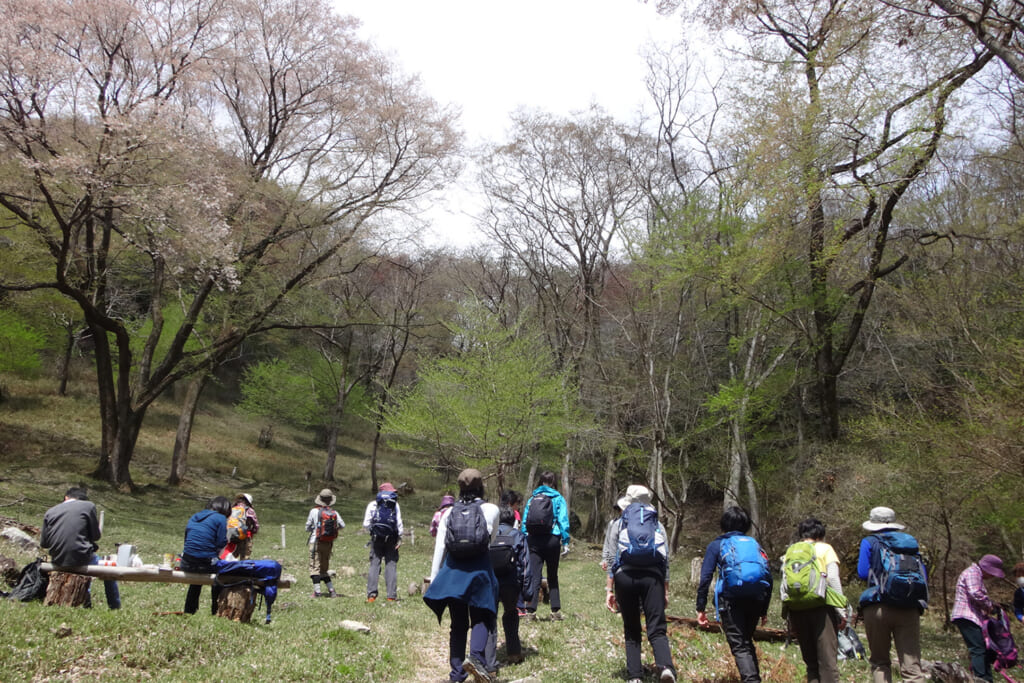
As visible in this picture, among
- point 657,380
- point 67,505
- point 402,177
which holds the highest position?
point 402,177

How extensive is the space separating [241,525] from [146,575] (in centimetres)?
283

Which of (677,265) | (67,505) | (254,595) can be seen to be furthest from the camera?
(677,265)

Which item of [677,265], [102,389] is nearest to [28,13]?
[102,389]

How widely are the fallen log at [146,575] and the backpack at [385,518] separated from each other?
274 cm

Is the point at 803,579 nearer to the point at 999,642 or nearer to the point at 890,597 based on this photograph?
the point at 890,597

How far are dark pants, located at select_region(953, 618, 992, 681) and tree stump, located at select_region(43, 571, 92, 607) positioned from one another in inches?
403

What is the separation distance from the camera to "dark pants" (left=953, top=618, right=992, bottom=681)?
27.4 feet

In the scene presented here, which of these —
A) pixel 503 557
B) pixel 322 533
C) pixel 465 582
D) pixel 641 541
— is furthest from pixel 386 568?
pixel 641 541

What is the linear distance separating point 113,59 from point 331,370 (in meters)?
25.4

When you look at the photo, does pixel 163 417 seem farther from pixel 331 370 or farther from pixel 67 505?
pixel 67 505

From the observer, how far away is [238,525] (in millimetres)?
10438

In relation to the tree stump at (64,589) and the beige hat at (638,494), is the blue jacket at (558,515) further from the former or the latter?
the tree stump at (64,589)

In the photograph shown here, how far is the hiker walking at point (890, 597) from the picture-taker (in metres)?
6.87

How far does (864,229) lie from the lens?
16.9 metres
